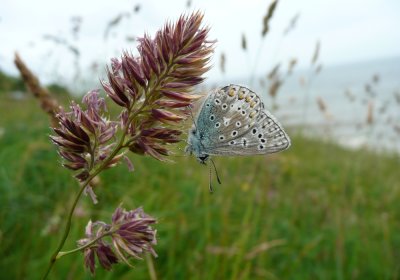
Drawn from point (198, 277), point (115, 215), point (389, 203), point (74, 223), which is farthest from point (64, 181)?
point (389, 203)

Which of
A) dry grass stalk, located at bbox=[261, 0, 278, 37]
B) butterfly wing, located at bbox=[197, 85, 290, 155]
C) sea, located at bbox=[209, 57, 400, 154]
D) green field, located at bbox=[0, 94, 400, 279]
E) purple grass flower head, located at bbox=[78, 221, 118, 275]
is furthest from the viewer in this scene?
sea, located at bbox=[209, 57, 400, 154]

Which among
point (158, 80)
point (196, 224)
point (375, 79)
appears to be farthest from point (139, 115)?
point (375, 79)

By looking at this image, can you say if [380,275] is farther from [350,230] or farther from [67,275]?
[67,275]

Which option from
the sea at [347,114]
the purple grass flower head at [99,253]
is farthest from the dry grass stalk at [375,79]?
the purple grass flower head at [99,253]

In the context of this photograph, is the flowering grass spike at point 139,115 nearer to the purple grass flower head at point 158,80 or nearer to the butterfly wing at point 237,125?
the purple grass flower head at point 158,80

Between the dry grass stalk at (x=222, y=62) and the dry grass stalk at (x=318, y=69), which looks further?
the dry grass stalk at (x=318, y=69)

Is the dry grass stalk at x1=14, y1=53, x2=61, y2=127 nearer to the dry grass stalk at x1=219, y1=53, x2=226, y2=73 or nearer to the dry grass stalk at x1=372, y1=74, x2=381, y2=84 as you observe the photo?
the dry grass stalk at x1=219, y1=53, x2=226, y2=73

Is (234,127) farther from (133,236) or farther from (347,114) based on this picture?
(347,114)

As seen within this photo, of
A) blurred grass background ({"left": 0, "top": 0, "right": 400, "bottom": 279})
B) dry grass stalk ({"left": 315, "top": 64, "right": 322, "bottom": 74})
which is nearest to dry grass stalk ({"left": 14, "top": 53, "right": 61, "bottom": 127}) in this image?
Answer: blurred grass background ({"left": 0, "top": 0, "right": 400, "bottom": 279})
